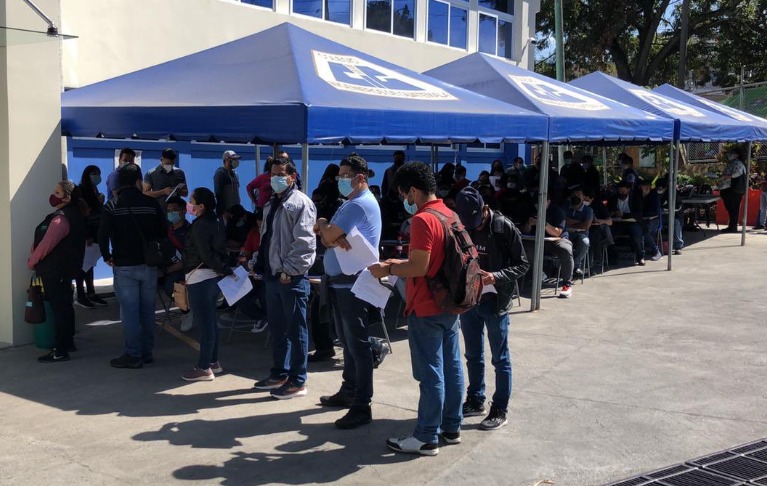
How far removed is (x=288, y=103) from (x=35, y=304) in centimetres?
297

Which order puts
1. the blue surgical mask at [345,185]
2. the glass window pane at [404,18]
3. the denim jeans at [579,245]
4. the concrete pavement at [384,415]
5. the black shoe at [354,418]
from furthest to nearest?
the glass window pane at [404,18], the denim jeans at [579,245], the blue surgical mask at [345,185], the black shoe at [354,418], the concrete pavement at [384,415]

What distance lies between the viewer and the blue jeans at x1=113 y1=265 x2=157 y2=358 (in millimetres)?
6949

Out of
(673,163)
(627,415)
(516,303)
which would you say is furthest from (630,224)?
(627,415)

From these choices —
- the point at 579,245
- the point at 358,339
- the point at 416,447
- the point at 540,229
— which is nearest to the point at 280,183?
the point at 358,339

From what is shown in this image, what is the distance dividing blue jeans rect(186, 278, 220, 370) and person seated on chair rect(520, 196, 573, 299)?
5.08m

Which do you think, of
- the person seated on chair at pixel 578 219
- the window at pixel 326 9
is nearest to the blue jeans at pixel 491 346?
the person seated on chair at pixel 578 219

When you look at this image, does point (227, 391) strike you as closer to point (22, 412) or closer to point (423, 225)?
point (22, 412)

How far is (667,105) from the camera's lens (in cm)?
1405

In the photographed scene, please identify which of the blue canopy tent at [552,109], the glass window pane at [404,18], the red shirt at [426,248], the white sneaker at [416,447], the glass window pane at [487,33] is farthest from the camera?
the glass window pane at [487,33]

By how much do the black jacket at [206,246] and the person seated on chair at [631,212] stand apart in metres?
8.40

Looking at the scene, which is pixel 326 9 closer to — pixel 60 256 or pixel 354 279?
pixel 60 256

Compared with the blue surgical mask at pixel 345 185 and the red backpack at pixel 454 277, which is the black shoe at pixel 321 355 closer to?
A: the blue surgical mask at pixel 345 185

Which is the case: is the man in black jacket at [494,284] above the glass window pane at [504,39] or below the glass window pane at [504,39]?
below

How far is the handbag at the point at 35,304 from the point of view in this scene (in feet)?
23.6
